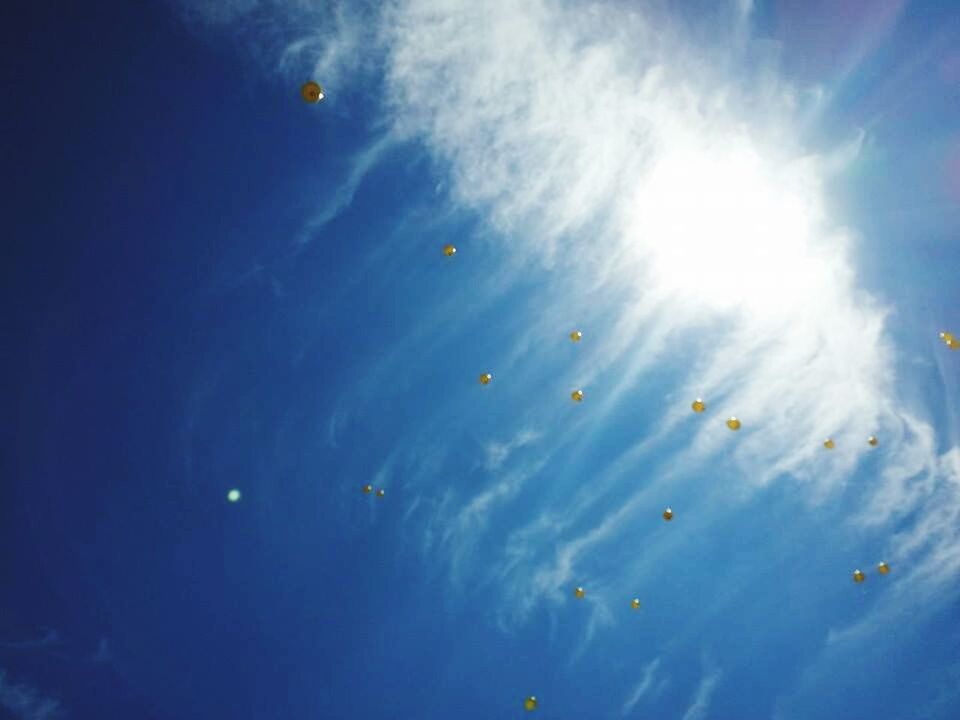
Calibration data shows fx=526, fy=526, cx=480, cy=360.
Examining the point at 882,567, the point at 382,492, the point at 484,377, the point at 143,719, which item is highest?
the point at 484,377

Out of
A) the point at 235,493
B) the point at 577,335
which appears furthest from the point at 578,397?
the point at 235,493

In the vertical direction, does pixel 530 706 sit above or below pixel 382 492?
below

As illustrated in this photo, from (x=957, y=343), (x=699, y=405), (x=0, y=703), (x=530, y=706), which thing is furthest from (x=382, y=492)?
(x=0, y=703)

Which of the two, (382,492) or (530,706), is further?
(382,492)

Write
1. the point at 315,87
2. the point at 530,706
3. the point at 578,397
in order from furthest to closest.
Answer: the point at 530,706 < the point at 578,397 < the point at 315,87

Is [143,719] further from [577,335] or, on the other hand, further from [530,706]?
[577,335]

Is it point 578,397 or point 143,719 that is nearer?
point 578,397

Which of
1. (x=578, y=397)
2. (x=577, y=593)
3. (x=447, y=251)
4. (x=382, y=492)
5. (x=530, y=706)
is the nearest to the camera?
(x=447, y=251)

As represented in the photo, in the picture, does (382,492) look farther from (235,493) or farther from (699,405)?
(699,405)

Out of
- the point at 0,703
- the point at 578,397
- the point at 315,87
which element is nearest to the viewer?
the point at 315,87
